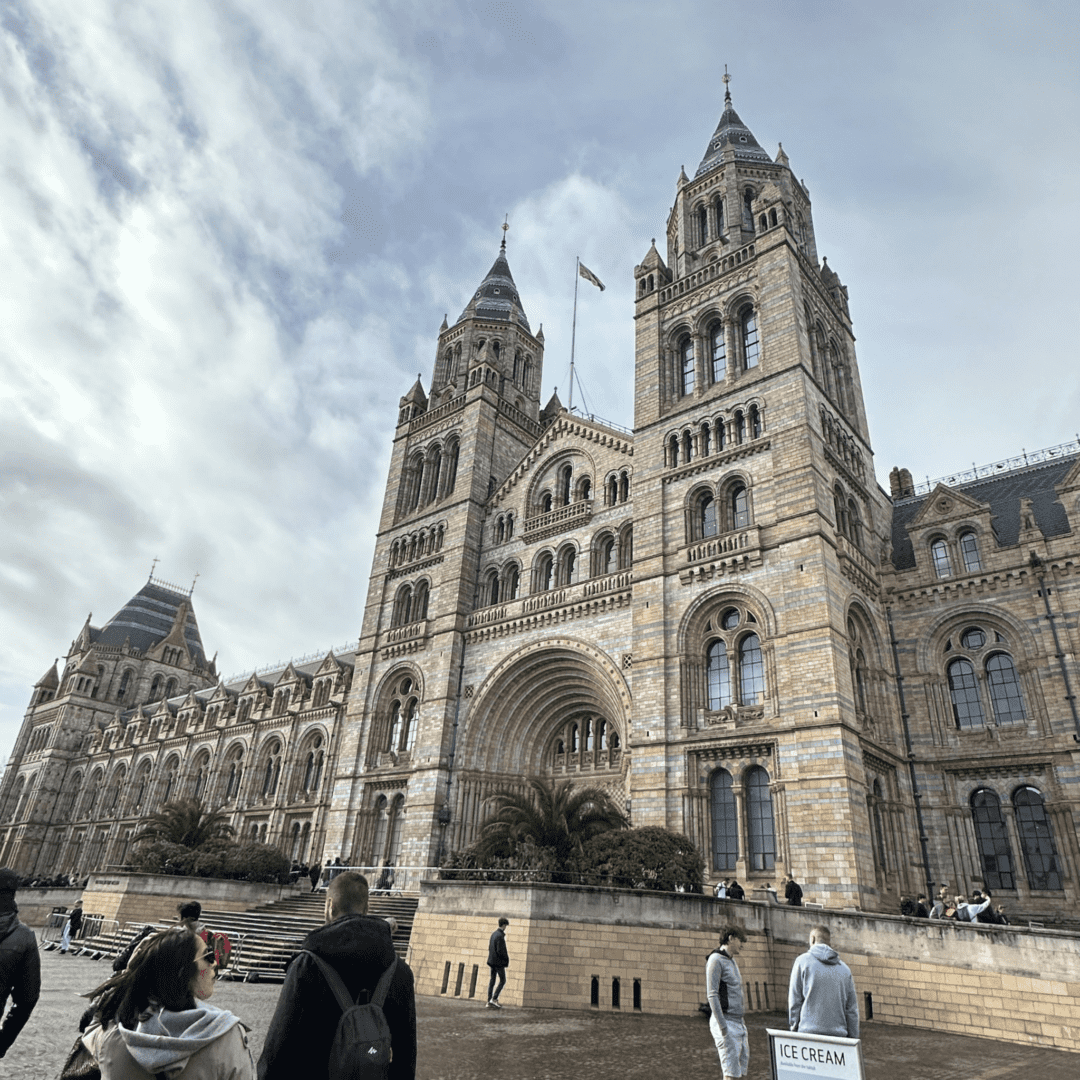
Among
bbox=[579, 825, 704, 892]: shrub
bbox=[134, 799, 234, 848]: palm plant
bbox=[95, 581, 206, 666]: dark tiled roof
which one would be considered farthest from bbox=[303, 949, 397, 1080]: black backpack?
bbox=[95, 581, 206, 666]: dark tiled roof

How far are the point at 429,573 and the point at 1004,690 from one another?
2356 centimetres

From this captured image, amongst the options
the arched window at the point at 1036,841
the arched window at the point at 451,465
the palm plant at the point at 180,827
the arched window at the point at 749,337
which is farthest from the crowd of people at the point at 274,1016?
the arched window at the point at 451,465

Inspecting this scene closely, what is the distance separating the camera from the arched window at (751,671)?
23312 mm

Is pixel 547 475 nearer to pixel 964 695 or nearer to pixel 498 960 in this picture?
pixel 964 695

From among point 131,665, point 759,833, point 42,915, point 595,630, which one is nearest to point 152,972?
point 759,833

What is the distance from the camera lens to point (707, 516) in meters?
27.2

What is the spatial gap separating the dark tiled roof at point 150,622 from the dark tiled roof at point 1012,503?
70.2 metres

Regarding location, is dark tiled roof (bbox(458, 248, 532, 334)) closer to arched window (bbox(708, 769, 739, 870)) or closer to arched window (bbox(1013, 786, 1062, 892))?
arched window (bbox(708, 769, 739, 870))

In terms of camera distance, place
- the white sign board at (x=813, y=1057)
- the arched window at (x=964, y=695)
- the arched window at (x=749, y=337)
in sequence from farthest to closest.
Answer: the arched window at (x=749, y=337) → the arched window at (x=964, y=695) → the white sign board at (x=813, y=1057)

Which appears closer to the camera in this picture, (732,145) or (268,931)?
(268,931)

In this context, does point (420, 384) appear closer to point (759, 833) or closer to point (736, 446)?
point (736, 446)

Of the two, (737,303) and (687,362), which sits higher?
(737,303)

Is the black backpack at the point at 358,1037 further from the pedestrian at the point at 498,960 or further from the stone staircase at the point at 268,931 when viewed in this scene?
the stone staircase at the point at 268,931

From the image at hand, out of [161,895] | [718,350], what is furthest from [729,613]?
[161,895]
